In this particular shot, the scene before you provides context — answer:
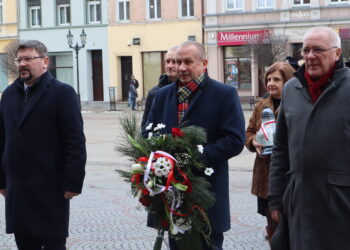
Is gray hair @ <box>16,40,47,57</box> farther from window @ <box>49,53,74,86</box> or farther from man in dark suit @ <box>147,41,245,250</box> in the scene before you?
window @ <box>49,53,74,86</box>

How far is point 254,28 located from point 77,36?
10.5 metres

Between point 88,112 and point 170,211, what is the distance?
99.7 feet

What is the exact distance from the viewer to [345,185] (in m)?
4.03

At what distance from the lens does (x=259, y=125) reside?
645 cm

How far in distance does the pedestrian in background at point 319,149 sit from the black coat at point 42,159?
1618mm

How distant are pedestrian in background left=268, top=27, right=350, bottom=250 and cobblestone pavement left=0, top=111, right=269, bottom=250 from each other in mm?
1357

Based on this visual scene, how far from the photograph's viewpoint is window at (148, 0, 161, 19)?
39.8 metres

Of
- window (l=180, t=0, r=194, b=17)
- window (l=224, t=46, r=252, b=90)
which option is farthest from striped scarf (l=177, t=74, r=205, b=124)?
window (l=180, t=0, r=194, b=17)

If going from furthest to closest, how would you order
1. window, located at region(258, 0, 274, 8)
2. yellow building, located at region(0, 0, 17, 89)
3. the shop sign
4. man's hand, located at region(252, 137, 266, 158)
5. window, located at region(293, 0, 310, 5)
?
1. yellow building, located at region(0, 0, 17, 89)
2. window, located at region(258, 0, 274, 8)
3. window, located at region(293, 0, 310, 5)
4. the shop sign
5. man's hand, located at region(252, 137, 266, 158)

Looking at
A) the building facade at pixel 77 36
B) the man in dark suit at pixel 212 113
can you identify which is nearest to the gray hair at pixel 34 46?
the man in dark suit at pixel 212 113

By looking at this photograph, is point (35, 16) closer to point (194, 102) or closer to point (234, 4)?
point (234, 4)

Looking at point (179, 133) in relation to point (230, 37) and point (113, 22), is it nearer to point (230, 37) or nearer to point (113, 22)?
point (230, 37)

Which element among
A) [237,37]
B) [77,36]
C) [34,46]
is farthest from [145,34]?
[34,46]

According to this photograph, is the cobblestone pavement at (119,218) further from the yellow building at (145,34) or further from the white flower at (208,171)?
the yellow building at (145,34)
